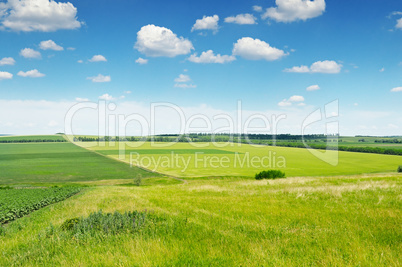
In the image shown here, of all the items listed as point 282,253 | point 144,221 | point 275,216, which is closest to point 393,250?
point 282,253

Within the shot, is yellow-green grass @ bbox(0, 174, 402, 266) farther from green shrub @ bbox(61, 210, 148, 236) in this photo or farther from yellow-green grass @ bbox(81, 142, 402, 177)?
yellow-green grass @ bbox(81, 142, 402, 177)

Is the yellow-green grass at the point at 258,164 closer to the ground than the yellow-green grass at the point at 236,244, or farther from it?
closer to the ground

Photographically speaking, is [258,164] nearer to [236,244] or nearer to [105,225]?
[105,225]

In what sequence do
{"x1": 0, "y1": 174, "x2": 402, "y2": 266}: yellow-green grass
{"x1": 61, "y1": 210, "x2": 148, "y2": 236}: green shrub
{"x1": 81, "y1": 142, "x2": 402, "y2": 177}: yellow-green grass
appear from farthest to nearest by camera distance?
1. {"x1": 81, "y1": 142, "x2": 402, "y2": 177}: yellow-green grass
2. {"x1": 61, "y1": 210, "x2": 148, "y2": 236}: green shrub
3. {"x1": 0, "y1": 174, "x2": 402, "y2": 266}: yellow-green grass

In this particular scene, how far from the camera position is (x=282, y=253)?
20.0ft

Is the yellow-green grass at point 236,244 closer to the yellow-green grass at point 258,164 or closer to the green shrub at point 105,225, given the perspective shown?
the green shrub at point 105,225

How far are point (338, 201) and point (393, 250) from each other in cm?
823

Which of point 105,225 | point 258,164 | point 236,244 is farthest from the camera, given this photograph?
point 258,164

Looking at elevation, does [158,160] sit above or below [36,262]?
below

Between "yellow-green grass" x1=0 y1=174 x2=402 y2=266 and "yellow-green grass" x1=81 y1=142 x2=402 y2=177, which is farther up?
"yellow-green grass" x1=0 y1=174 x2=402 y2=266

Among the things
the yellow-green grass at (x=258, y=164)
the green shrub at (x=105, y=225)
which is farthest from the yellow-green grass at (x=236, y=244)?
the yellow-green grass at (x=258, y=164)

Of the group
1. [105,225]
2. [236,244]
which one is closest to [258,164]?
[105,225]

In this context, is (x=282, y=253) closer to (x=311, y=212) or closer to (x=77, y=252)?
(x=77, y=252)

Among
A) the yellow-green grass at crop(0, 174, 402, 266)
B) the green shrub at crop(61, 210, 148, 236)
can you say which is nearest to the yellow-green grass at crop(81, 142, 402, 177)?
the yellow-green grass at crop(0, 174, 402, 266)
